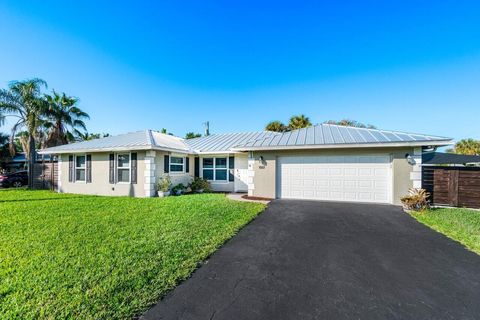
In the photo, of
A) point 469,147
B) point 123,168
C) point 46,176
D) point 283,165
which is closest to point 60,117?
point 46,176

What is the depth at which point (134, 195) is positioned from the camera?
11.5 metres

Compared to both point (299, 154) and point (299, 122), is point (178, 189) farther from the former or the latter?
point (299, 122)

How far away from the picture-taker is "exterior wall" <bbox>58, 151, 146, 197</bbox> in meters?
11.4

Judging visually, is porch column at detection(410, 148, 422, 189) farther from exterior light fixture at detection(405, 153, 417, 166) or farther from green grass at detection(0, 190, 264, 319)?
green grass at detection(0, 190, 264, 319)

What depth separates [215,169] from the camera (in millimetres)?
14312

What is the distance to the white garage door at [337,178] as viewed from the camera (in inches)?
366

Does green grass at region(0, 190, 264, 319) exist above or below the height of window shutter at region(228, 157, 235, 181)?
below

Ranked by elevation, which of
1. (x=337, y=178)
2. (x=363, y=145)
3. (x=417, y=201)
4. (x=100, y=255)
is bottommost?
(x=100, y=255)

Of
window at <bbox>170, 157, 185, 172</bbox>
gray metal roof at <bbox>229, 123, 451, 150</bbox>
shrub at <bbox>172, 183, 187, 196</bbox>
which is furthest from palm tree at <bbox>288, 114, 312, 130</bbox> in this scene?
shrub at <bbox>172, 183, 187, 196</bbox>

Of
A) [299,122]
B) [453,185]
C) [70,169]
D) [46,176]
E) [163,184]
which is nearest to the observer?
[453,185]

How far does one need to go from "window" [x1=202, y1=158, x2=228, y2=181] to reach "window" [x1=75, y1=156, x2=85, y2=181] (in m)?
7.64

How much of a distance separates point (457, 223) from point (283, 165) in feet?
21.1

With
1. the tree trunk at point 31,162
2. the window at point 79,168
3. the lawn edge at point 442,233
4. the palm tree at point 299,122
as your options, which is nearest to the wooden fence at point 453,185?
the lawn edge at point 442,233

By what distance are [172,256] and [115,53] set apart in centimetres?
1197
